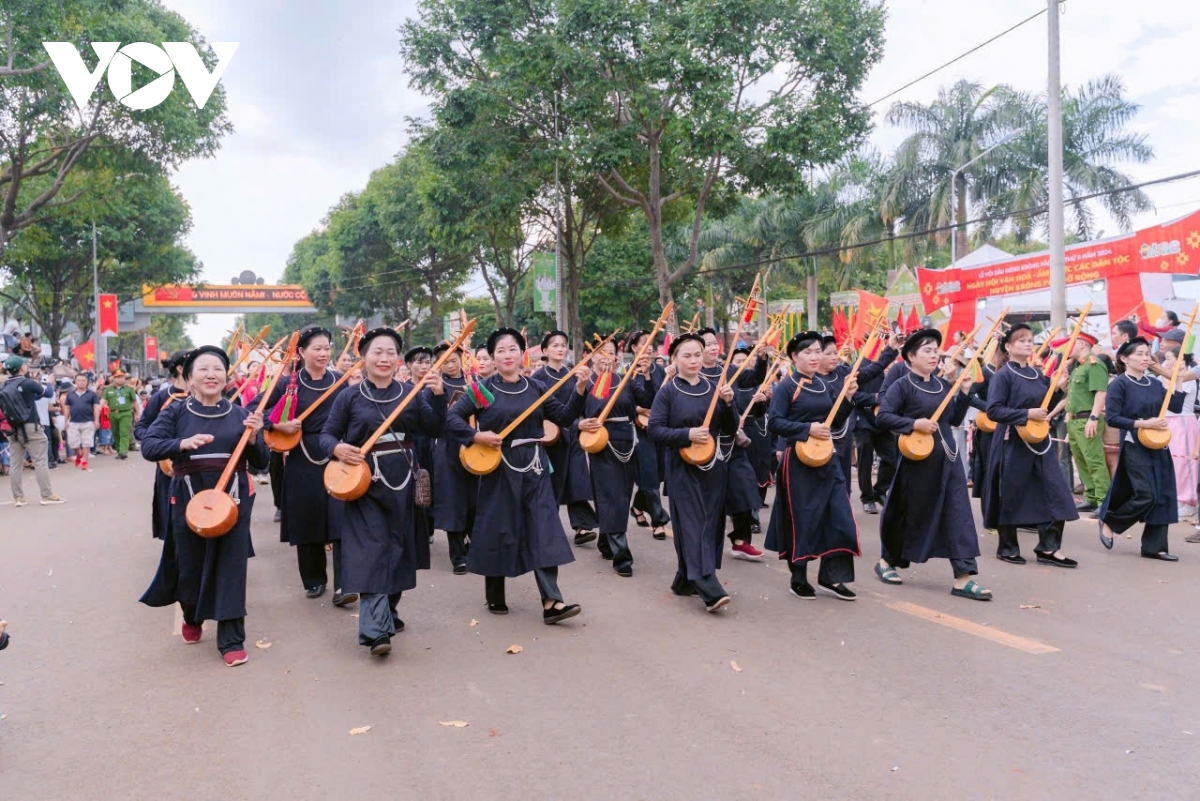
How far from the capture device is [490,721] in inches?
176

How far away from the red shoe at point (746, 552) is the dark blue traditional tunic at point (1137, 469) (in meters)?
2.86

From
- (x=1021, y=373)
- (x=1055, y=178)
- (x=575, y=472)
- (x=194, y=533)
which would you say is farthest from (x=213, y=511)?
(x=1055, y=178)

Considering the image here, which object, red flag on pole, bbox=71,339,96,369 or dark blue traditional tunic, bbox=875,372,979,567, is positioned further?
red flag on pole, bbox=71,339,96,369

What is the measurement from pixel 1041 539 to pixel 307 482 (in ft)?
18.2

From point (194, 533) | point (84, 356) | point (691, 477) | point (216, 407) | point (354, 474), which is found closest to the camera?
point (354, 474)

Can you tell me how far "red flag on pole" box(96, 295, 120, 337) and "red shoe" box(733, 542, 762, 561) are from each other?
1269 inches

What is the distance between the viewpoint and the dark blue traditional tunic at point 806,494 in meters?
6.57

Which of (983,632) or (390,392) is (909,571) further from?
(390,392)

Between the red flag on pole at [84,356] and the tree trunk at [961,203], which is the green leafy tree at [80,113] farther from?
the tree trunk at [961,203]

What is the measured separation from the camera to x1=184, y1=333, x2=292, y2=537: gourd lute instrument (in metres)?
5.36

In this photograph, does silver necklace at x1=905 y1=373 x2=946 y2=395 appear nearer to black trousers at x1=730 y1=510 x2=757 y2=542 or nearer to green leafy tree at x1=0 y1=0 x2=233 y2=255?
black trousers at x1=730 y1=510 x2=757 y2=542

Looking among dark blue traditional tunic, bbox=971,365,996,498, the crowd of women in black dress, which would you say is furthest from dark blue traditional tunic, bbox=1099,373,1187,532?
dark blue traditional tunic, bbox=971,365,996,498

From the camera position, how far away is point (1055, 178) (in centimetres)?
1371

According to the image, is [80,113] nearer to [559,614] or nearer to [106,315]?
[106,315]
